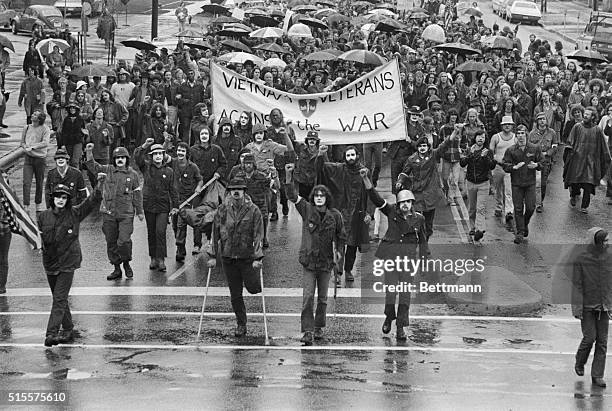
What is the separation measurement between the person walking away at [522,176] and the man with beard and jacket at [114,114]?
7.93 m

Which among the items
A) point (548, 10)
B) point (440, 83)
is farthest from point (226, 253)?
point (548, 10)

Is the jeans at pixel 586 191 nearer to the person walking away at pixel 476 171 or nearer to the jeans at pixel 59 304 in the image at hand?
the person walking away at pixel 476 171

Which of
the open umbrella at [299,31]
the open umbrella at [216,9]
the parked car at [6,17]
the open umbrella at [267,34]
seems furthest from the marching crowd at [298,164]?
the parked car at [6,17]

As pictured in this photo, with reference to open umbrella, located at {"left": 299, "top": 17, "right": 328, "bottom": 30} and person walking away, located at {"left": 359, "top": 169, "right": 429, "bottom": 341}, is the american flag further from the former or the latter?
open umbrella, located at {"left": 299, "top": 17, "right": 328, "bottom": 30}

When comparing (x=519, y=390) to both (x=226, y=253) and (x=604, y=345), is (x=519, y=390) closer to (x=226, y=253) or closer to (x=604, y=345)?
(x=604, y=345)

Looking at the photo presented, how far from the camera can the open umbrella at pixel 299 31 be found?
3900cm

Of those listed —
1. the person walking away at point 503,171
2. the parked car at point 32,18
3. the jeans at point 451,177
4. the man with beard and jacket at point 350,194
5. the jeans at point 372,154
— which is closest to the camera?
the man with beard and jacket at point 350,194

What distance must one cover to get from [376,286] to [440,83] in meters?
10.1

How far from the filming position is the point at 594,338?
13.2 m

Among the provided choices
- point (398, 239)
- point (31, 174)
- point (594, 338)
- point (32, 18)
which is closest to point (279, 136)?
point (31, 174)

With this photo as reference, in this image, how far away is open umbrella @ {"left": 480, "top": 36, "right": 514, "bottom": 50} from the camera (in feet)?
116

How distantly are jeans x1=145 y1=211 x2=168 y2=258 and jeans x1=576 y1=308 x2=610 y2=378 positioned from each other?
6.62 meters

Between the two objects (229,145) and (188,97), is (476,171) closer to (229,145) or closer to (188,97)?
(229,145)

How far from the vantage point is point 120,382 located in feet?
41.8
